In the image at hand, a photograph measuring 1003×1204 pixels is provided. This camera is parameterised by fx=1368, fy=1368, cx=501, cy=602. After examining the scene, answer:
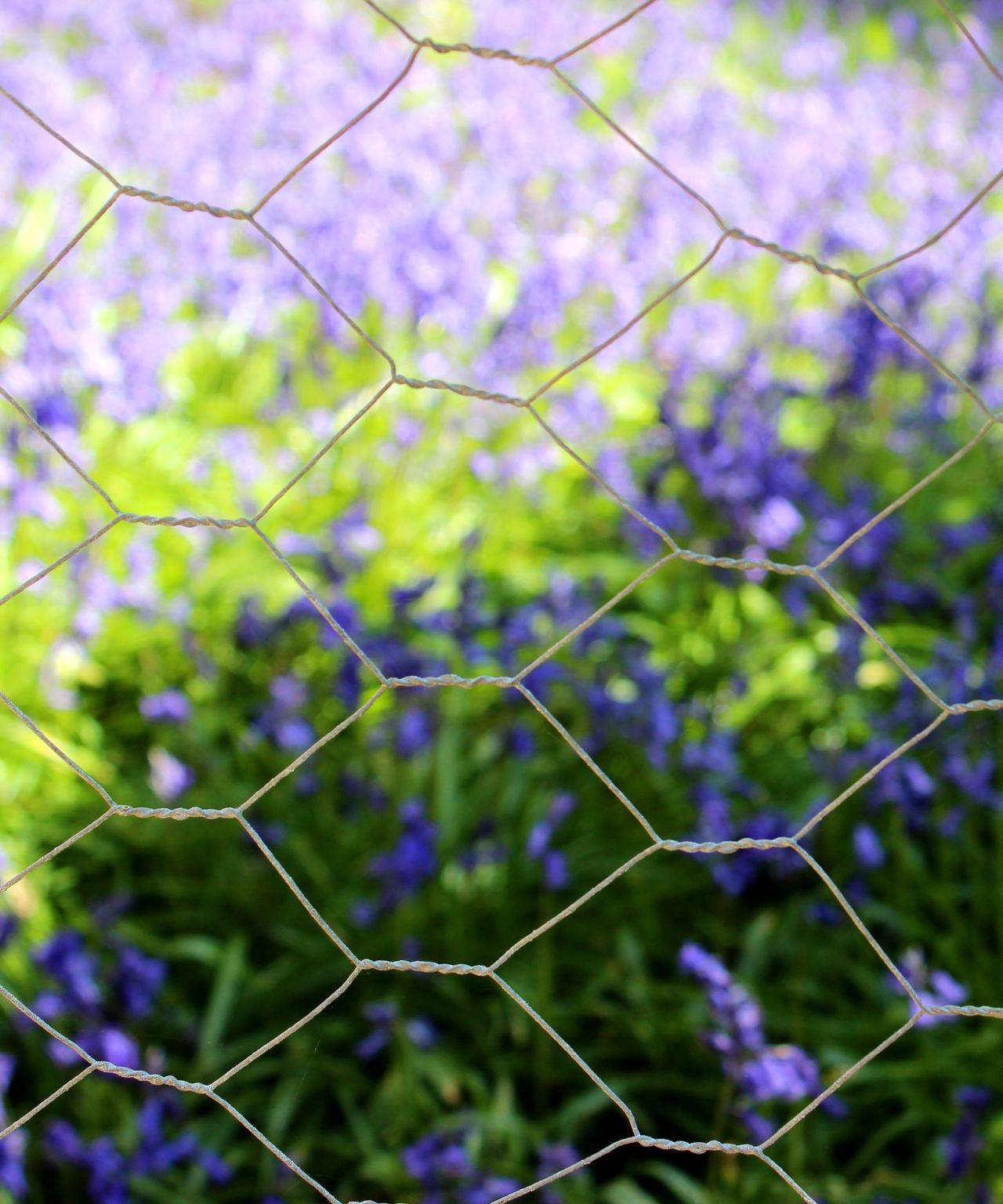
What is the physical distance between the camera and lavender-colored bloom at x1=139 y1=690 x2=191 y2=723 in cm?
180

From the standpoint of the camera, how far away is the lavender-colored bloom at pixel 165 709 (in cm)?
180

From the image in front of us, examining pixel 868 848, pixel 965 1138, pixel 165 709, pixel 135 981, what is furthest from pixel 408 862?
pixel 965 1138

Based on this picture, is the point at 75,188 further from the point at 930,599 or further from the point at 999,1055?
the point at 999,1055

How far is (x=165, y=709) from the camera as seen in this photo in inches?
71.0

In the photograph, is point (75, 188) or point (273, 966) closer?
point (273, 966)

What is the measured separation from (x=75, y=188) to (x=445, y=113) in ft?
3.80

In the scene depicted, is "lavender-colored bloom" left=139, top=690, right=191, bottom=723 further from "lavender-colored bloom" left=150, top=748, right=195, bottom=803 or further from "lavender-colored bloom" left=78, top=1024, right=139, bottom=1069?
"lavender-colored bloom" left=78, top=1024, right=139, bottom=1069

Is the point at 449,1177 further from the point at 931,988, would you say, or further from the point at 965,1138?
the point at 931,988

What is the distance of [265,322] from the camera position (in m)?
2.75

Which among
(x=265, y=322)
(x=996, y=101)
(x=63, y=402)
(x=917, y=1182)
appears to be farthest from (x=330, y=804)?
(x=996, y=101)

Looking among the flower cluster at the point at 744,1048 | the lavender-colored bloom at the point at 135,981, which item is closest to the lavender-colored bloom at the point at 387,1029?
the lavender-colored bloom at the point at 135,981

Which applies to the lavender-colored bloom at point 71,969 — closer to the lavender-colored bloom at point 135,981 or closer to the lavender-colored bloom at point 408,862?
the lavender-colored bloom at point 135,981

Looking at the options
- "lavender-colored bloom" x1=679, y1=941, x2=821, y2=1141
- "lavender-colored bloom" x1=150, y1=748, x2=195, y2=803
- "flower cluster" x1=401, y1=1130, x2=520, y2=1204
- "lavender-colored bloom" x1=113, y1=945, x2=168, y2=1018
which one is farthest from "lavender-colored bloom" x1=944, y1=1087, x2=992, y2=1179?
"lavender-colored bloom" x1=150, y1=748, x2=195, y2=803

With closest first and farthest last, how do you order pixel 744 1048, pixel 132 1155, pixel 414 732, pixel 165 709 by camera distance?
pixel 744 1048, pixel 132 1155, pixel 414 732, pixel 165 709
